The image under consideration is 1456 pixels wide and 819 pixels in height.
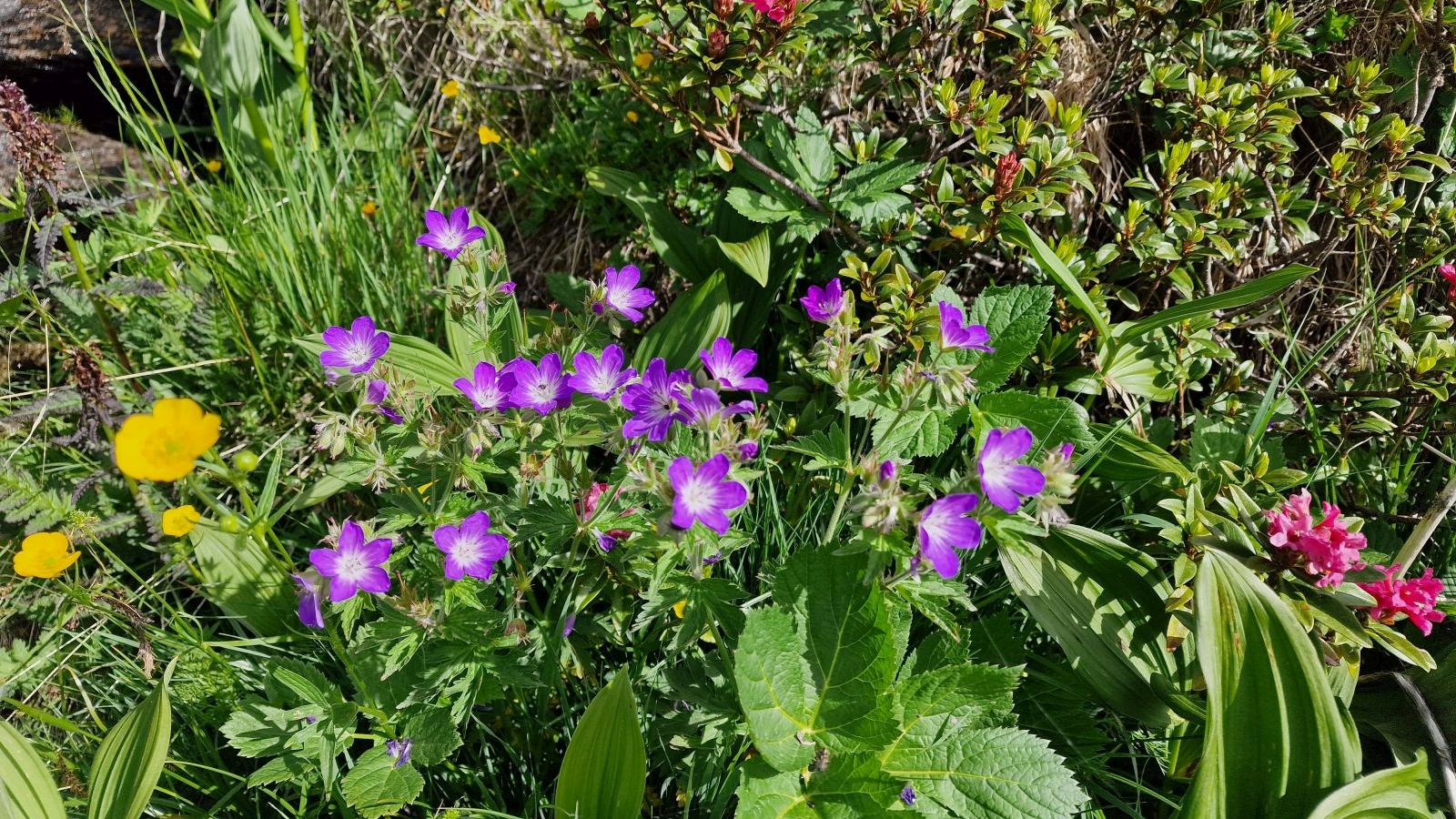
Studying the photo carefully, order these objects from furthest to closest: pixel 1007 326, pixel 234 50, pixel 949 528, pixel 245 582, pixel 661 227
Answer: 1. pixel 234 50
2. pixel 661 227
3. pixel 245 582
4. pixel 1007 326
5. pixel 949 528

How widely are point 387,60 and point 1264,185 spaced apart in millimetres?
2694

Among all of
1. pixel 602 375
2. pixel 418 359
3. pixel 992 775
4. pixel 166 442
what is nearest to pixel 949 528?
pixel 992 775

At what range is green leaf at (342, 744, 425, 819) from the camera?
52.2 inches

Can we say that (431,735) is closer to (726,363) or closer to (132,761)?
(132,761)

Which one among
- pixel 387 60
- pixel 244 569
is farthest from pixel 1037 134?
pixel 387 60

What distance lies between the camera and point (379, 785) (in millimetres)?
1359

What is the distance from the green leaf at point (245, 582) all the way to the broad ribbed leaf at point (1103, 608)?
145 cm

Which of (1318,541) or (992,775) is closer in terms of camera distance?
(992,775)

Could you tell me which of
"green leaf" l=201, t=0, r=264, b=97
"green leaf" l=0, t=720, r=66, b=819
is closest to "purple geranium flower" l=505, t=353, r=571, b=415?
"green leaf" l=0, t=720, r=66, b=819

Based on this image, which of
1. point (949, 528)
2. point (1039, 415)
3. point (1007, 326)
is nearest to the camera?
point (949, 528)

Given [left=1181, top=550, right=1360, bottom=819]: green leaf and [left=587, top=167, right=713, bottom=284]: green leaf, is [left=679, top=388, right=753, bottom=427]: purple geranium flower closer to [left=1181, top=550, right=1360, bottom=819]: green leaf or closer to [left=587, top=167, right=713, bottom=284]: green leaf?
[left=1181, top=550, right=1360, bottom=819]: green leaf

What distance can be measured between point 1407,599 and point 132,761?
210cm

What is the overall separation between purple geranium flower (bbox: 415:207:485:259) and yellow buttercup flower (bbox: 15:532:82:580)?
79 centimetres

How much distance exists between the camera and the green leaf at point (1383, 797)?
123 cm
